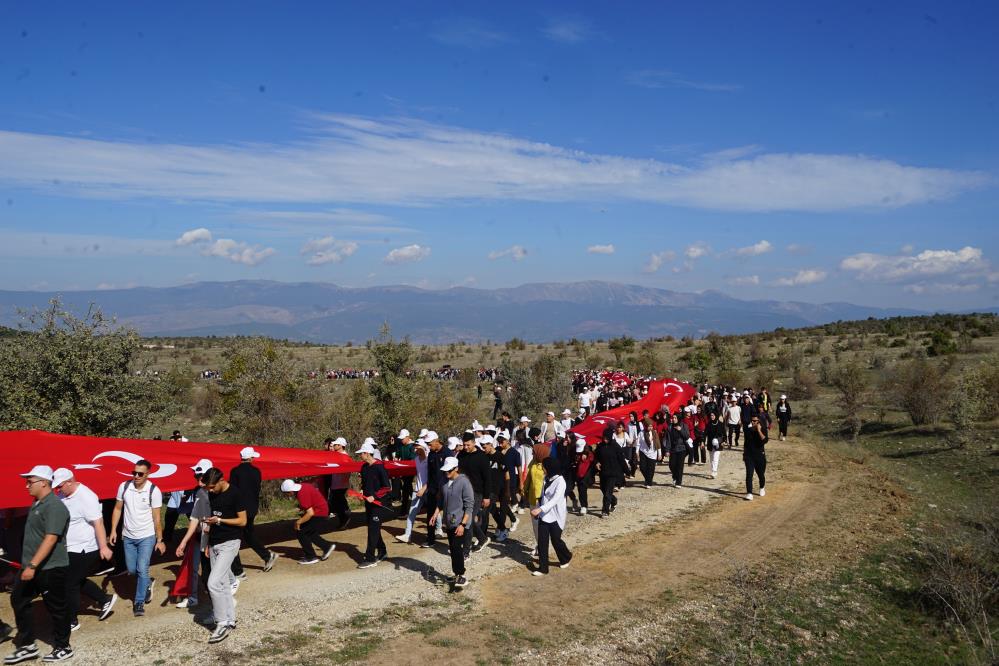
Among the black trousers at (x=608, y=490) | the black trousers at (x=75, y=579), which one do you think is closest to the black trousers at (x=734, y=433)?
the black trousers at (x=608, y=490)

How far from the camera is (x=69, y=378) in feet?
53.9

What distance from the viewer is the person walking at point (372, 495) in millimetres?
11297

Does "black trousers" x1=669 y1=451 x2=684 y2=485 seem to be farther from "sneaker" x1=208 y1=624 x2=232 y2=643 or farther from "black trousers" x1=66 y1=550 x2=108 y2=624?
"black trousers" x1=66 y1=550 x2=108 y2=624

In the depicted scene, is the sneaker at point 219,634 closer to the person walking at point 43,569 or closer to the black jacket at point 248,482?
the black jacket at point 248,482

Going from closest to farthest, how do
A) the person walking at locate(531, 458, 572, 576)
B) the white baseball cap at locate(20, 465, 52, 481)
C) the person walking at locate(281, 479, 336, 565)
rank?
the white baseball cap at locate(20, 465, 52, 481), the person walking at locate(531, 458, 572, 576), the person walking at locate(281, 479, 336, 565)

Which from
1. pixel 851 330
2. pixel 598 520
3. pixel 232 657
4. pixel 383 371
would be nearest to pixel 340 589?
pixel 232 657

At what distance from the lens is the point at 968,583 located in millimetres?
10945

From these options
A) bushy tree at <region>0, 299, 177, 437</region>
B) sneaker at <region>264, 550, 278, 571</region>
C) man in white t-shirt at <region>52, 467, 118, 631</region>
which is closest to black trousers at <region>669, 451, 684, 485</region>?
sneaker at <region>264, 550, 278, 571</region>

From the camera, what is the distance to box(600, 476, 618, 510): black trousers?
1488cm

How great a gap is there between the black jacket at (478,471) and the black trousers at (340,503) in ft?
9.66

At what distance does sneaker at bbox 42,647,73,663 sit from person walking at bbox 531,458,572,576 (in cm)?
625

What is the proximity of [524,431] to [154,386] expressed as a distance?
9713 mm

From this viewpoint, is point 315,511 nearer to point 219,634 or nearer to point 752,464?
point 219,634

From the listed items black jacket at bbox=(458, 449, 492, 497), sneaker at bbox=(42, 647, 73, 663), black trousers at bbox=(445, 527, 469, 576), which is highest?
black jacket at bbox=(458, 449, 492, 497)
